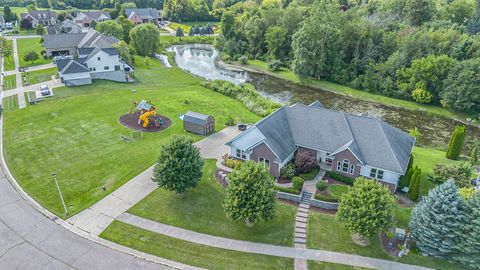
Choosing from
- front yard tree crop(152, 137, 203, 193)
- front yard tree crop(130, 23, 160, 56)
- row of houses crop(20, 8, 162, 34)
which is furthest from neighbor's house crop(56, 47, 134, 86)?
row of houses crop(20, 8, 162, 34)

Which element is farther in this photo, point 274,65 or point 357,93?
point 274,65

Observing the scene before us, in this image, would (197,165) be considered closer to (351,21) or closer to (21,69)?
(21,69)

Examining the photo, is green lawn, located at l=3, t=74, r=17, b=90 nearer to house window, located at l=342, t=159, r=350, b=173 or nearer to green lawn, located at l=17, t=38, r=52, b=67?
green lawn, located at l=17, t=38, r=52, b=67

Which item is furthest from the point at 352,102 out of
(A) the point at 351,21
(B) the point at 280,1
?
(B) the point at 280,1

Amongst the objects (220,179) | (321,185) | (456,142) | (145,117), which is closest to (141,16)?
(145,117)

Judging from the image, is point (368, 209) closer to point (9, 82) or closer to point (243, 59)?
point (9, 82)

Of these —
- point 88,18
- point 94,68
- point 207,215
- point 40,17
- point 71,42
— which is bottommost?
point 207,215
